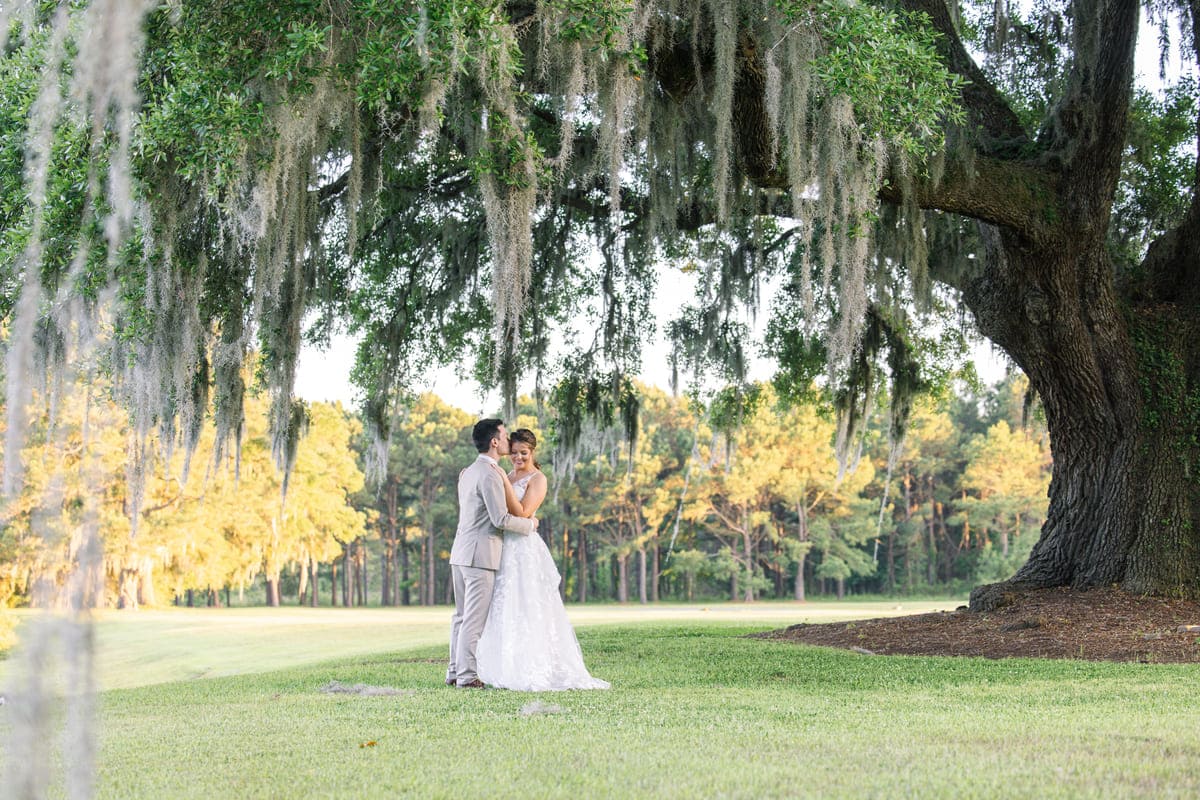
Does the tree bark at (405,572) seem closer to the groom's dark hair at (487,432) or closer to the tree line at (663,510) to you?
the tree line at (663,510)

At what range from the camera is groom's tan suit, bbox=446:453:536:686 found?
628 centimetres

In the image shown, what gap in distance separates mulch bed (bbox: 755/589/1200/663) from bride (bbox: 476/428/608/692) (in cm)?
333

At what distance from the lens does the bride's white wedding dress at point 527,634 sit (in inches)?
241

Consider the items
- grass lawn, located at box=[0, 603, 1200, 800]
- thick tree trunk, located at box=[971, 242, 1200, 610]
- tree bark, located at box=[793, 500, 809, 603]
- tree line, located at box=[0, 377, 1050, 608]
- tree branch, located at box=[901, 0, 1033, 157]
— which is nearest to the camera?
grass lawn, located at box=[0, 603, 1200, 800]

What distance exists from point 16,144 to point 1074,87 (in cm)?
825

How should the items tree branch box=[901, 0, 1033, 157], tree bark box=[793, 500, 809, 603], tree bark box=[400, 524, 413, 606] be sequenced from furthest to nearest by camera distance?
tree bark box=[400, 524, 413, 606] → tree bark box=[793, 500, 809, 603] → tree branch box=[901, 0, 1033, 157]

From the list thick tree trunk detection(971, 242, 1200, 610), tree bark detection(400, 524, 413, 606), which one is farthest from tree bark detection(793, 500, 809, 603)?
thick tree trunk detection(971, 242, 1200, 610)

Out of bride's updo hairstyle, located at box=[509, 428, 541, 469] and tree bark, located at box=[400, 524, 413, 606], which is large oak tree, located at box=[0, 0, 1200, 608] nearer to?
bride's updo hairstyle, located at box=[509, 428, 541, 469]

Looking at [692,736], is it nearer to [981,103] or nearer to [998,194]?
[998,194]

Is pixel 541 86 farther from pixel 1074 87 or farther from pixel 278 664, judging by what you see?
pixel 278 664

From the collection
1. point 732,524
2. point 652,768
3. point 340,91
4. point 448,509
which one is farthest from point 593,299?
point 448,509

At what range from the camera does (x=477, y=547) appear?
251 inches

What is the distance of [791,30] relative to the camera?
22.4ft

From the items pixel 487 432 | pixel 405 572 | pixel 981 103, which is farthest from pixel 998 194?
pixel 405 572
